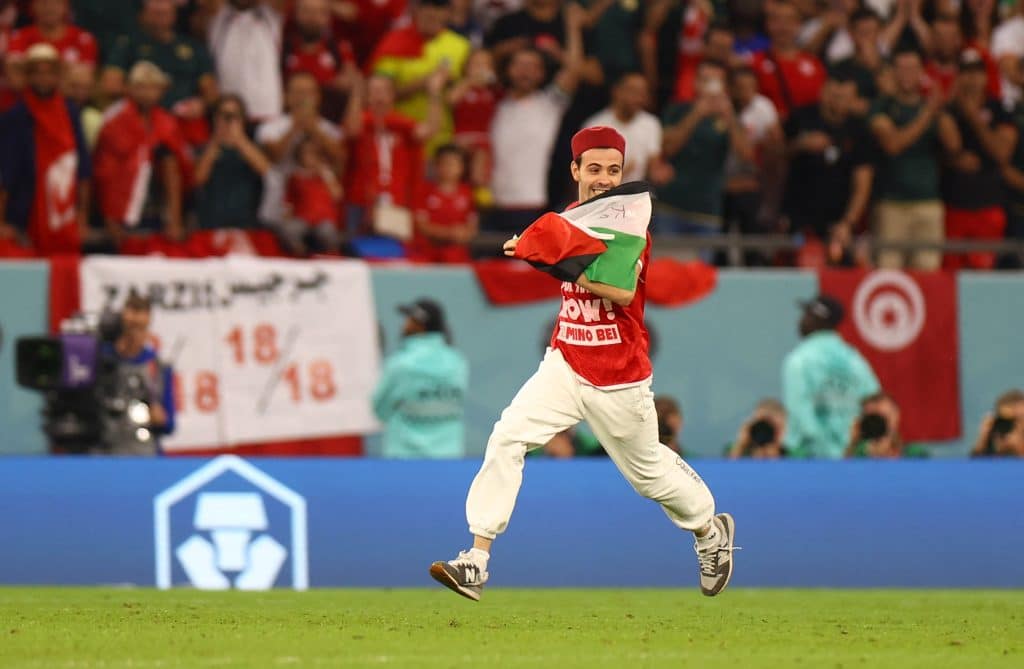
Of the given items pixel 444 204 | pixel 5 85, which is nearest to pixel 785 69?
pixel 444 204

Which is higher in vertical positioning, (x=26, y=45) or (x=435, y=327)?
(x=26, y=45)

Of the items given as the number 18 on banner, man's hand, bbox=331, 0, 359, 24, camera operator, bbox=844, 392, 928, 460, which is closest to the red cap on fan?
camera operator, bbox=844, 392, 928, 460

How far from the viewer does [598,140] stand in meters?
8.37

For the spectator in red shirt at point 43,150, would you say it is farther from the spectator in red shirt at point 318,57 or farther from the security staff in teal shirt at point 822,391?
the security staff in teal shirt at point 822,391

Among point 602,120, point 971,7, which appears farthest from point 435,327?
point 971,7

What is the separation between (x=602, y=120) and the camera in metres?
15.9

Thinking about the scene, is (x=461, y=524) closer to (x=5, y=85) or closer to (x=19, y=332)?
(x=19, y=332)

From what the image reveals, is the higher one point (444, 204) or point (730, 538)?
point (444, 204)

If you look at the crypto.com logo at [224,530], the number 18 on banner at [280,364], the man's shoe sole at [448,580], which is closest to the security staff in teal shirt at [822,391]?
the number 18 on banner at [280,364]

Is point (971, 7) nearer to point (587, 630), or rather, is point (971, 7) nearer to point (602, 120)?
point (602, 120)

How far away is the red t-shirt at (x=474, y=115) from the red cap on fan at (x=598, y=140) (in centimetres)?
774

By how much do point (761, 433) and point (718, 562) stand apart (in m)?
5.22

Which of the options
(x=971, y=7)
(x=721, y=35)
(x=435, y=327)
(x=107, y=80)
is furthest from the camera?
(x=971, y=7)

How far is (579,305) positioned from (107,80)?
312 inches
